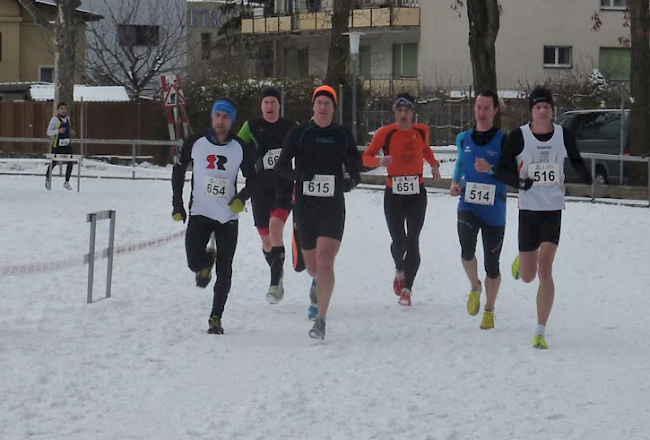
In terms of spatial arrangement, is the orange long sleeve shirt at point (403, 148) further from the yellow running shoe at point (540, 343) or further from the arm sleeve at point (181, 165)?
the yellow running shoe at point (540, 343)

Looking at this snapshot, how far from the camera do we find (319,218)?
10117mm

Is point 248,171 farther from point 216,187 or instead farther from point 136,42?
point 136,42

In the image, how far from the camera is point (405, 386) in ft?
26.0

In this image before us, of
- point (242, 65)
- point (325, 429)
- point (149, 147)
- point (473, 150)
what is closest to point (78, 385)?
point (325, 429)

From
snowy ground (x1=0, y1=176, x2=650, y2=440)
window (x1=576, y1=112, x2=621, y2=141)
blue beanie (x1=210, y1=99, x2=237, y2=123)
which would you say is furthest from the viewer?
window (x1=576, y1=112, x2=621, y2=141)

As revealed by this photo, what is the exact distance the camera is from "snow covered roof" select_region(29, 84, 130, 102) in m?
46.3

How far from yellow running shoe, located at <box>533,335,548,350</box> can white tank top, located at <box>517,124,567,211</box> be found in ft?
3.03

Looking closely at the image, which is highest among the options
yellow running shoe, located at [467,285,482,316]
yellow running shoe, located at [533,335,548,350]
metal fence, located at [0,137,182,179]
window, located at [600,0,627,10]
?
window, located at [600,0,627,10]

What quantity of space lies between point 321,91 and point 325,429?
395 cm

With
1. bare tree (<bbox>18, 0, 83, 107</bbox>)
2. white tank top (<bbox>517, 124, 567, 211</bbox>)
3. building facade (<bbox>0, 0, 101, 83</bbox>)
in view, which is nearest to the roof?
building facade (<bbox>0, 0, 101, 83</bbox>)

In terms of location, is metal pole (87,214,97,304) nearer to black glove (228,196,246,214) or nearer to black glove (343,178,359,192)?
black glove (228,196,246,214)

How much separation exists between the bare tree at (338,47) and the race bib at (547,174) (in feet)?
91.6

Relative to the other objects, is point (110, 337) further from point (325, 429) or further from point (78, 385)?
point (325, 429)

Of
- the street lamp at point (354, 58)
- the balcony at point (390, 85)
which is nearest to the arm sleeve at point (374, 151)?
the street lamp at point (354, 58)
